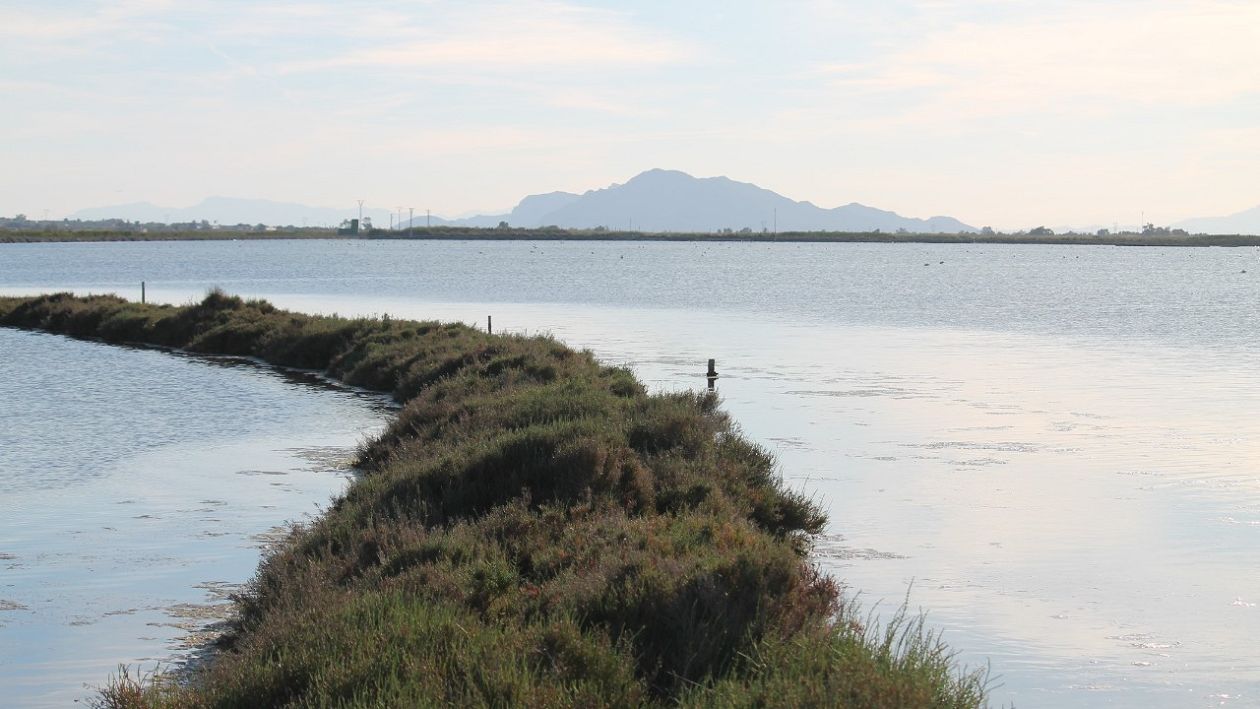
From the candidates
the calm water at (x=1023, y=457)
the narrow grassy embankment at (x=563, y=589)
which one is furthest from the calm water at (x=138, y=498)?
the calm water at (x=1023, y=457)

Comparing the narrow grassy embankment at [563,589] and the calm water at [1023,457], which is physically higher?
the narrow grassy embankment at [563,589]

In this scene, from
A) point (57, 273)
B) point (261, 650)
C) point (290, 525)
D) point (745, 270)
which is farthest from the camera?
point (745, 270)

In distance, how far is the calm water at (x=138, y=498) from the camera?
12.5m

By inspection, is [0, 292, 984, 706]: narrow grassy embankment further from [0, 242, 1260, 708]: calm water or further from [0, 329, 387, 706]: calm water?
[0, 242, 1260, 708]: calm water

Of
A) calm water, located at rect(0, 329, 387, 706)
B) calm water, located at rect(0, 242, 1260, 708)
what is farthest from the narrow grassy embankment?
calm water, located at rect(0, 242, 1260, 708)

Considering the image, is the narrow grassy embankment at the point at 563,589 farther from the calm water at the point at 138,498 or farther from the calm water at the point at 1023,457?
the calm water at the point at 1023,457

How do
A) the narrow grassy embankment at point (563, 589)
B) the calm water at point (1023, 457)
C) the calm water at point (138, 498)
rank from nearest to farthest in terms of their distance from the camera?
the narrow grassy embankment at point (563, 589), the calm water at point (138, 498), the calm water at point (1023, 457)

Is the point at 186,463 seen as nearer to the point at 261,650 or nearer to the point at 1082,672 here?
the point at 261,650

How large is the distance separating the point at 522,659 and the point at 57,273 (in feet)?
367

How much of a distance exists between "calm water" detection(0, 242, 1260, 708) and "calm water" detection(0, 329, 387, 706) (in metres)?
7.24

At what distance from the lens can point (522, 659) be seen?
905cm

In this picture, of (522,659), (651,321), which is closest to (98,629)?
(522,659)

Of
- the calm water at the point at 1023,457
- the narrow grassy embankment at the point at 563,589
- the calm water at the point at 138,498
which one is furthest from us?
Result: the calm water at the point at 1023,457

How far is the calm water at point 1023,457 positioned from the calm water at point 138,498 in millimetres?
7238
